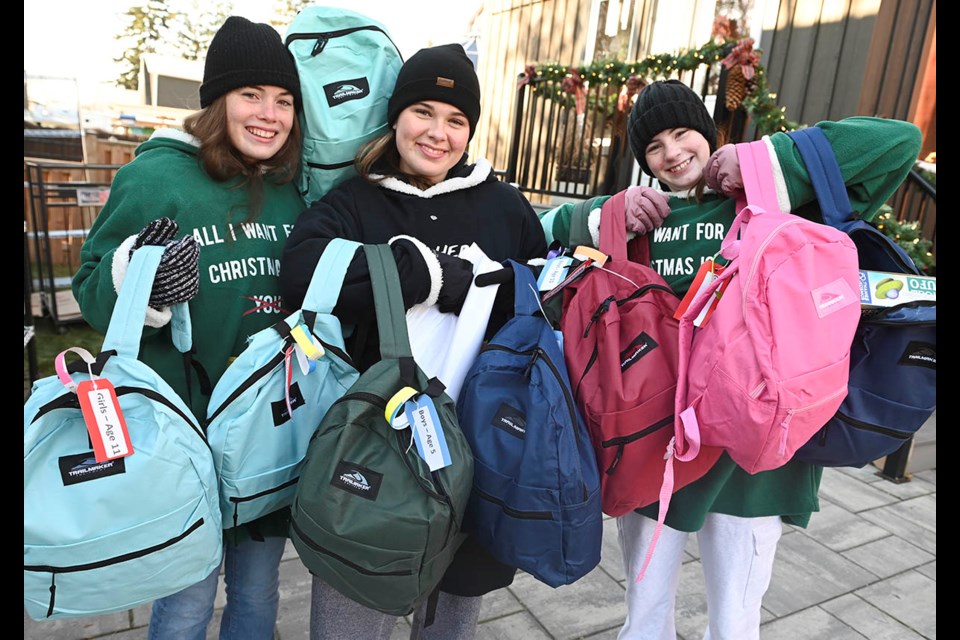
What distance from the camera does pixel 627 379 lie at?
59.2 inches

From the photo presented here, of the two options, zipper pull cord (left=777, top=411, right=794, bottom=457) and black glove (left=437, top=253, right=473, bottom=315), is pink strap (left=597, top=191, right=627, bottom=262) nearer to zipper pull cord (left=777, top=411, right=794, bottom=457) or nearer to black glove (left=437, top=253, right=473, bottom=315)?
black glove (left=437, top=253, right=473, bottom=315)

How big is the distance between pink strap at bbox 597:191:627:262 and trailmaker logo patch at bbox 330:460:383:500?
90 centimetres

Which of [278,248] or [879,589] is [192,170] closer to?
[278,248]

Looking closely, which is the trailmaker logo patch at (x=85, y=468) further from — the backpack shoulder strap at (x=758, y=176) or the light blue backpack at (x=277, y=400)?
the backpack shoulder strap at (x=758, y=176)

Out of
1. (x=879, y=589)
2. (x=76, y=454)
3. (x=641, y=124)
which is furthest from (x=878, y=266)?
(x=879, y=589)

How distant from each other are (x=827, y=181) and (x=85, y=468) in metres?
1.90

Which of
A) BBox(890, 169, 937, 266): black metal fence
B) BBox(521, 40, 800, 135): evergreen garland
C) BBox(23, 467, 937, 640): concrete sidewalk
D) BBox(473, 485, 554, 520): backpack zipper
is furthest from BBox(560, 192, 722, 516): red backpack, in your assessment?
BBox(890, 169, 937, 266): black metal fence

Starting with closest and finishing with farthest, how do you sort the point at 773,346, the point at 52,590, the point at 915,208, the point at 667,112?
the point at 52,590
the point at 773,346
the point at 667,112
the point at 915,208

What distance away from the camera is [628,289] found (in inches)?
63.2

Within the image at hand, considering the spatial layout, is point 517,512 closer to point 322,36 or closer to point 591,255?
point 591,255

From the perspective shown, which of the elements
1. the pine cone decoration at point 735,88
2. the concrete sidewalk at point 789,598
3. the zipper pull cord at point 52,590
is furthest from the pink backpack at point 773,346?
the pine cone decoration at point 735,88

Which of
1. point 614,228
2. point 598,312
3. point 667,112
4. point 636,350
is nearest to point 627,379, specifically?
point 636,350

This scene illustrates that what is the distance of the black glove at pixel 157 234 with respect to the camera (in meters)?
1.47

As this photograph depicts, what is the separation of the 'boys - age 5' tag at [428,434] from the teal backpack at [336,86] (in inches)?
32.5
